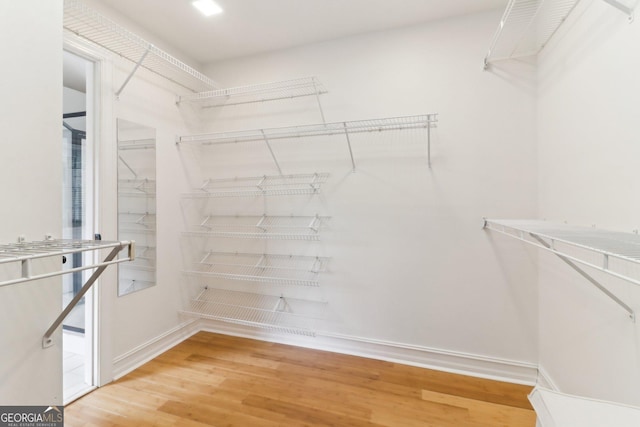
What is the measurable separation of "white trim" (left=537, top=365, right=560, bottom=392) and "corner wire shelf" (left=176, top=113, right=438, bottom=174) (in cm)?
165

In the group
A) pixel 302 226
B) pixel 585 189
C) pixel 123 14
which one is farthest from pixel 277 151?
pixel 585 189

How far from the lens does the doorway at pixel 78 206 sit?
1.89 meters

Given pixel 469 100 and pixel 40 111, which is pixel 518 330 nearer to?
pixel 469 100

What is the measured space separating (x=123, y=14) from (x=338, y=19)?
5.27ft

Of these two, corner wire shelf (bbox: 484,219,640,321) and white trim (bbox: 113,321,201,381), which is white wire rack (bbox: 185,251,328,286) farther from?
corner wire shelf (bbox: 484,219,640,321)

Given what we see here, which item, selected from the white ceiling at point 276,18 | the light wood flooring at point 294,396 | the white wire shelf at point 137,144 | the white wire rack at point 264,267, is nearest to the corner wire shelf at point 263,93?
the white ceiling at point 276,18

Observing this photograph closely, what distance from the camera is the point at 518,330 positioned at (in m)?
1.97

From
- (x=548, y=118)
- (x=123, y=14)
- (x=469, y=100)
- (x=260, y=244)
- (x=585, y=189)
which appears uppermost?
(x=123, y=14)

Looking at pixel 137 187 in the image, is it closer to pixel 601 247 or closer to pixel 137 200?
pixel 137 200

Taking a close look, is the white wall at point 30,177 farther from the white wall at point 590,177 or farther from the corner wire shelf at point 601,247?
the white wall at point 590,177

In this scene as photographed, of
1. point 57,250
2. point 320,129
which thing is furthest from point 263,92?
point 57,250

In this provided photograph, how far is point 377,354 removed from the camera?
226 centimetres

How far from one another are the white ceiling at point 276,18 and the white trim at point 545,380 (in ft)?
8.39

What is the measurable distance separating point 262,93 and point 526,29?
6.54ft
